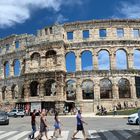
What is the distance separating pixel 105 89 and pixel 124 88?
3.46 m

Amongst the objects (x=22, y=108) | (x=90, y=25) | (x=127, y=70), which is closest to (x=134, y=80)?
(x=127, y=70)

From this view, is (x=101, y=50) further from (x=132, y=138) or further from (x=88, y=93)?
(x=132, y=138)

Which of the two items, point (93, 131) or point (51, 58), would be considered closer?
point (93, 131)

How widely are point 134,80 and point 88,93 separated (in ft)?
28.9

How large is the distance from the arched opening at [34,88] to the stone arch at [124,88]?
Answer: 1479 cm

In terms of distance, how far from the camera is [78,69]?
188 ft

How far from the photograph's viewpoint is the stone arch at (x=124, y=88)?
56.8 meters

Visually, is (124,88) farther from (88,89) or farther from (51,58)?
(51,58)

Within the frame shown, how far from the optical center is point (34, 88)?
58.3m

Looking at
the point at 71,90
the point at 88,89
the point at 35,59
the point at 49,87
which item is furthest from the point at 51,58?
the point at 88,89

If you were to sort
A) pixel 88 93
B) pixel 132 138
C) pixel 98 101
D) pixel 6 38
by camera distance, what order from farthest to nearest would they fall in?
1. pixel 6 38
2. pixel 88 93
3. pixel 98 101
4. pixel 132 138

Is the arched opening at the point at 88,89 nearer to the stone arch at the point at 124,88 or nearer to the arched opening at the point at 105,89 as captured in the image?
the arched opening at the point at 105,89

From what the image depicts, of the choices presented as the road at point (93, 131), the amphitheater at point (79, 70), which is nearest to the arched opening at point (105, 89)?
the amphitheater at point (79, 70)

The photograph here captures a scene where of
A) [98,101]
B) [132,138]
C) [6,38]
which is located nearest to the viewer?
[132,138]
